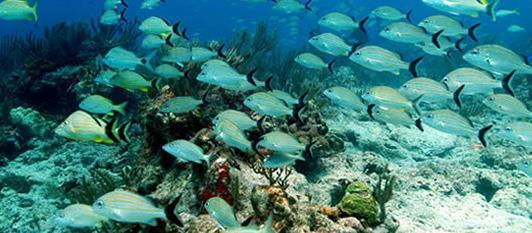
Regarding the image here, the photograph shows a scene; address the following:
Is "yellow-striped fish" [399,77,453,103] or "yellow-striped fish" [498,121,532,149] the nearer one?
"yellow-striped fish" [498,121,532,149]

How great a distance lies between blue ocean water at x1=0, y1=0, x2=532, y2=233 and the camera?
412 cm

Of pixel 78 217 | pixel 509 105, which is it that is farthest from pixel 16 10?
pixel 509 105

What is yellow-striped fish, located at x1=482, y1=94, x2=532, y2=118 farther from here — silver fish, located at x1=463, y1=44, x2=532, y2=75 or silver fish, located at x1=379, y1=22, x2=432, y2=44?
silver fish, located at x1=379, y1=22, x2=432, y2=44

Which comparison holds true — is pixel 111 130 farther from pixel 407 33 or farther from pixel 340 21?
pixel 340 21

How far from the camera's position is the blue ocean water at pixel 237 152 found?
162 inches

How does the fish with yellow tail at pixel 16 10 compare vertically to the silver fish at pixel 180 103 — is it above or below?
above

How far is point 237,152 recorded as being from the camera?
5.40 m

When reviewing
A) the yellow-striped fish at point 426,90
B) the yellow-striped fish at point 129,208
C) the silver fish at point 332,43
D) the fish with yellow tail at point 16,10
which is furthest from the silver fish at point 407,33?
the fish with yellow tail at point 16,10

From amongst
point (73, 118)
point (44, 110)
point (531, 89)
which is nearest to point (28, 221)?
point (73, 118)

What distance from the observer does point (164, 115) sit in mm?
5645

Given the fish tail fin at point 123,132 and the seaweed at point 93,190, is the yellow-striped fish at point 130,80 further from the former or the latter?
the fish tail fin at point 123,132

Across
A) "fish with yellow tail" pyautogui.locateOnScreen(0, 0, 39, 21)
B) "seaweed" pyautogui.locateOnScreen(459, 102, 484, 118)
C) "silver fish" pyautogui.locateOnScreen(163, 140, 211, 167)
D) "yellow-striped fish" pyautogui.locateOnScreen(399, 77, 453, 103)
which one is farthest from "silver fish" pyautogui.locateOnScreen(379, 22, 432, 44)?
"seaweed" pyautogui.locateOnScreen(459, 102, 484, 118)

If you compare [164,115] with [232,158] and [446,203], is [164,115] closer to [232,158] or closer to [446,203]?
[232,158]

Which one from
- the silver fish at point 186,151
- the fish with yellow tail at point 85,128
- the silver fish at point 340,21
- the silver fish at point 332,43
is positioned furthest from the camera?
the silver fish at point 340,21
